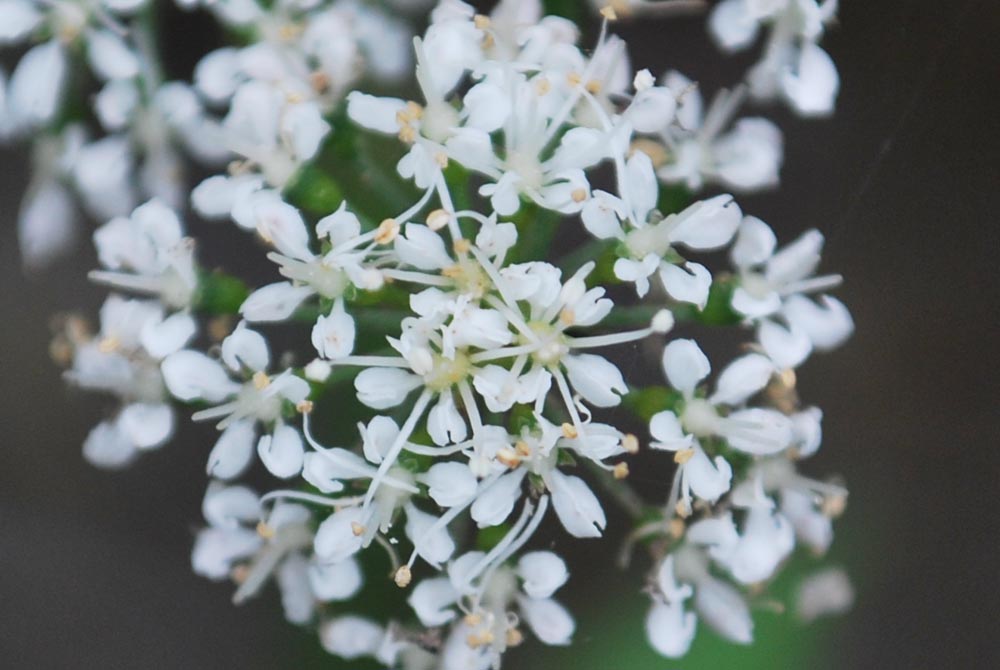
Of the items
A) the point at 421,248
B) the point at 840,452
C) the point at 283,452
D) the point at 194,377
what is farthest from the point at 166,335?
the point at 840,452

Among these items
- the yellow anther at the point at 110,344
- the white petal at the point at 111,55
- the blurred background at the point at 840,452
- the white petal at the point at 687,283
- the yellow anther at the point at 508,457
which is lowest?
the blurred background at the point at 840,452

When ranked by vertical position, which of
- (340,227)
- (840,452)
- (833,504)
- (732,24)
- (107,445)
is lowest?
(840,452)

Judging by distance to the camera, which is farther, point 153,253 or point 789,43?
point 789,43

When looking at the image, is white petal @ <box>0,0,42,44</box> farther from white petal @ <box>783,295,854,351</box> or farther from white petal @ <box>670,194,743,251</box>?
white petal @ <box>783,295,854,351</box>

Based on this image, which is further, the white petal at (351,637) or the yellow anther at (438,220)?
the white petal at (351,637)

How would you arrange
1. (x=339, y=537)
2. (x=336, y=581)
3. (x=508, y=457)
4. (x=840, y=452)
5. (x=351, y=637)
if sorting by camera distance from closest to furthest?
1. (x=508, y=457)
2. (x=339, y=537)
3. (x=336, y=581)
4. (x=351, y=637)
5. (x=840, y=452)

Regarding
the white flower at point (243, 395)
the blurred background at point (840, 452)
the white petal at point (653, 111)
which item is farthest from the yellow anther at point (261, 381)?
the blurred background at point (840, 452)

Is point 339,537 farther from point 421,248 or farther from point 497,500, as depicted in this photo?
point 421,248

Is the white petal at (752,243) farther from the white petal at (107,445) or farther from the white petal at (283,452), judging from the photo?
the white petal at (107,445)
